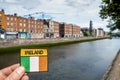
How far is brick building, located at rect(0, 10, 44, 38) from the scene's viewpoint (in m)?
97.0

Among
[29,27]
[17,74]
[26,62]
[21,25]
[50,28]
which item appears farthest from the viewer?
[50,28]

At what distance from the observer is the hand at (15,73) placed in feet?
6.49

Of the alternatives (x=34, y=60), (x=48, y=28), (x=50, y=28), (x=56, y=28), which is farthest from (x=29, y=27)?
(x=34, y=60)

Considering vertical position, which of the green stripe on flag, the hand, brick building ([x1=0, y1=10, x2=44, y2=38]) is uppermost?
brick building ([x1=0, y1=10, x2=44, y2=38])

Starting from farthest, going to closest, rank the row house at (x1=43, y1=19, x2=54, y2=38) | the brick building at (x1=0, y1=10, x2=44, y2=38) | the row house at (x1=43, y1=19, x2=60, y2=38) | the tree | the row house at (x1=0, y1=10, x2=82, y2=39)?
the row house at (x1=43, y1=19, x2=60, y2=38), the row house at (x1=43, y1=19, x2=54, y2=38), the row house at (x1=0, y1=10, x2=82, y2=39), the brick building at (x1=0, y1=10, x2=44, y2=38), the tree

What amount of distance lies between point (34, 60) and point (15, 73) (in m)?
0.39

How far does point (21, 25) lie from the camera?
11112 cm

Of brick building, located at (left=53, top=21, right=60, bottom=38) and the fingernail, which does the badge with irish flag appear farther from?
brick building, located at (left=53, top=21, right=60, bottom=38)

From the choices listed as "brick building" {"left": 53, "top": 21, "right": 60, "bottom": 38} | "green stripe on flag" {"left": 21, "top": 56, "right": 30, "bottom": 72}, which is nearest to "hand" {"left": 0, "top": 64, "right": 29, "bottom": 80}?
"green stripe on flag" {"left": 21, "top": 56, "right": 30, "bottom": 72}

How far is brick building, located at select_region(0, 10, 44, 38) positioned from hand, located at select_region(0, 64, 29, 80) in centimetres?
9481

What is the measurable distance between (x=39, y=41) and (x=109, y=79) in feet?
258

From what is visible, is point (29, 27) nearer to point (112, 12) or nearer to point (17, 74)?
point (112, 12)

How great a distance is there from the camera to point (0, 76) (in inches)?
87.0

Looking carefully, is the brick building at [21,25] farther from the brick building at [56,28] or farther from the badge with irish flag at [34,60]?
the badge with irish flag at [34,60]
